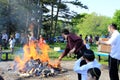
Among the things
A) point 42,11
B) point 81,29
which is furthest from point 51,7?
point 81,29

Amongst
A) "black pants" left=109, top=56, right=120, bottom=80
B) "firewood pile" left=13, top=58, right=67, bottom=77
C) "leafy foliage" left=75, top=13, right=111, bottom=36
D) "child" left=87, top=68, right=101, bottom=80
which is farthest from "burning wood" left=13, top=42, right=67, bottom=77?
"leafy foliage" left=75, top=13, right=111, bottom=36

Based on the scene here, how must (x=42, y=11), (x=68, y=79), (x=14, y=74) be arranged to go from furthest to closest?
(x=42, y=11)
(x=14, y=74)
(x=68, y=79)

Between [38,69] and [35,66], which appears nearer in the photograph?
[38,69]

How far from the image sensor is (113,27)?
9695 millimetres

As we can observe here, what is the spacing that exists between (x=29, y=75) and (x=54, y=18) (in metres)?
41.5

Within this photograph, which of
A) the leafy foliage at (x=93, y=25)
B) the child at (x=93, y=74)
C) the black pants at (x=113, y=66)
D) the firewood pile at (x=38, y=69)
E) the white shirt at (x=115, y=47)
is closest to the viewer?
the child at (x=93, y=74)

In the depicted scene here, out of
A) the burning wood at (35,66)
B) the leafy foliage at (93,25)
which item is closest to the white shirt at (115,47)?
the burning wood at (35,66)

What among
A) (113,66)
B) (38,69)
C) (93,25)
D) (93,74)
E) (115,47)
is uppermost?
(93,74)

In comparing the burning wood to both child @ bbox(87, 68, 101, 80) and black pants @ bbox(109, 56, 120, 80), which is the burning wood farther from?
child @ bbox(87, 68, 101, 80)

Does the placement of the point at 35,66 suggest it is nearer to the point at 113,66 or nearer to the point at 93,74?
the point at 113,66

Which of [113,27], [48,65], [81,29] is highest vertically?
[113,27]

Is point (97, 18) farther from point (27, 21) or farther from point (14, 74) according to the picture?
point (14, 74)

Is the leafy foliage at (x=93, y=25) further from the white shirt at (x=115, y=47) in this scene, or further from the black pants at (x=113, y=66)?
the white shirt at (x=115, y=47)

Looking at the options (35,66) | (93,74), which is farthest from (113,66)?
(35,66)
